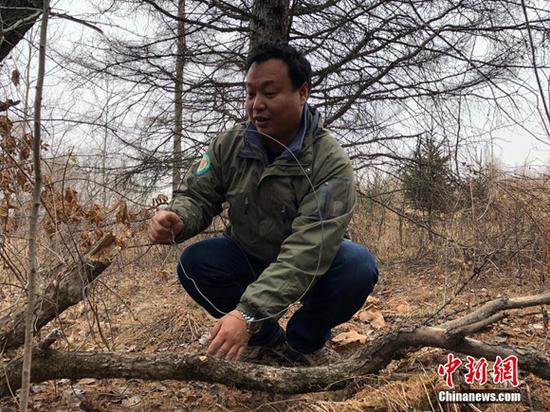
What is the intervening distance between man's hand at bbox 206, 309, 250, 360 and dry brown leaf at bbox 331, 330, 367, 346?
4.08ft

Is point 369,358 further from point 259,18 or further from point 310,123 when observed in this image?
point 259,18

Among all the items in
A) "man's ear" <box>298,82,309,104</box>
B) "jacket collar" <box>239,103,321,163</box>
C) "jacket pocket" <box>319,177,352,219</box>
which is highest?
"man's ear" <box>298,82,309,104</box>

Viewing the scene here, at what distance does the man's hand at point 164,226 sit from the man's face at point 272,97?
0.55 m

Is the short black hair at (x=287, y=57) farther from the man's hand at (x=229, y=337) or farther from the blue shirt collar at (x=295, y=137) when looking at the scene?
the man's hand at (x=229, y=337)

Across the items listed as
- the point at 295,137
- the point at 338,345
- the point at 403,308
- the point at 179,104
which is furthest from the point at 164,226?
the point at 179,104

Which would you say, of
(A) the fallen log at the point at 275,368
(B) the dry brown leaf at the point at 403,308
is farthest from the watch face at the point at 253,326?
(B) the dry brown leaf at the point at 403,308

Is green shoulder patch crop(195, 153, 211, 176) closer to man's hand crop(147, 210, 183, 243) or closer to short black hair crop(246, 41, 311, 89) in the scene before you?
man's hand crop(147, 210, 183, 243)

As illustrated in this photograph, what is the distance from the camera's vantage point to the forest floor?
1601 mm

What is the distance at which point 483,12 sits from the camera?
13.6 feet

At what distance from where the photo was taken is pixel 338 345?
266 centimetres

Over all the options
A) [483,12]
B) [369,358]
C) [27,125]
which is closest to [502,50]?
[483,12]

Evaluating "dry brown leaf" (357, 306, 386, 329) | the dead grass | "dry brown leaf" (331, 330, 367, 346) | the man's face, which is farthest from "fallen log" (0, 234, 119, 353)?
"dry brown leaf" (357, 306, 386, 329)

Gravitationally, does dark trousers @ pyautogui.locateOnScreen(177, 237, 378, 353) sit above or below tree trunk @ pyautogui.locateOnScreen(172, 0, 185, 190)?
below

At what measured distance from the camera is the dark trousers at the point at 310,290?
2.10 m
